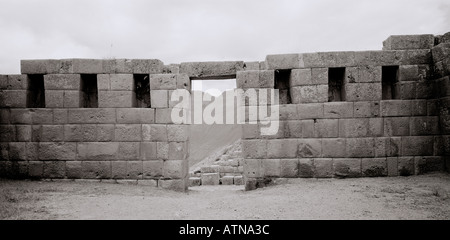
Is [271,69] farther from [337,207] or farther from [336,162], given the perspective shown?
[337,207]

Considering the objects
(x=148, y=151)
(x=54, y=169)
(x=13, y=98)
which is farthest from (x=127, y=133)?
(x=13, y=98)

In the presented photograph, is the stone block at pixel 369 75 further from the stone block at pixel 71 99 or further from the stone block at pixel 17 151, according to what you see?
the stone block at pixel 17 151

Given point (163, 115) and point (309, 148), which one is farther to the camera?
point (163, 115)

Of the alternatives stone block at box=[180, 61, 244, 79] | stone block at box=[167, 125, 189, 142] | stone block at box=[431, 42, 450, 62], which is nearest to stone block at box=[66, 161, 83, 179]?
stone block at box=[167, 125, 189, 142]

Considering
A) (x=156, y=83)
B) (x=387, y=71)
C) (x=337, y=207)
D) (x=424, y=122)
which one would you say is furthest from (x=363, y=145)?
(x=156, y=83)

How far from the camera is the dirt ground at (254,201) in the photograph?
13.9 feet

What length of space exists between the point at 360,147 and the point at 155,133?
16.3ft

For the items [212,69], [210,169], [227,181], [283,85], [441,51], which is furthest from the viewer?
[210,169]

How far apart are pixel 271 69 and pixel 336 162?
2742 millimetres

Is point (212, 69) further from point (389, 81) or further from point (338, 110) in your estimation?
point (389, 81)

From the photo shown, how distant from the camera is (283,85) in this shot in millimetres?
7098

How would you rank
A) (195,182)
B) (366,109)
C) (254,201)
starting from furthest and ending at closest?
(195,182)
(366,109)
(254,201)

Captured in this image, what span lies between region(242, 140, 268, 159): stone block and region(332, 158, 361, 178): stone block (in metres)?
1.72

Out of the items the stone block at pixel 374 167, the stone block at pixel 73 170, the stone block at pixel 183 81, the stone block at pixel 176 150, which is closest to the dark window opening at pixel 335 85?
the stone block at pixel 374 167
